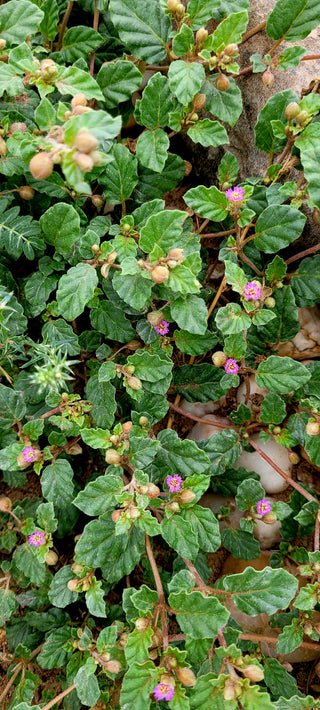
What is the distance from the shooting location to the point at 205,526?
1.74 m

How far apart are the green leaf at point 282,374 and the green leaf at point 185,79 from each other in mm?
915

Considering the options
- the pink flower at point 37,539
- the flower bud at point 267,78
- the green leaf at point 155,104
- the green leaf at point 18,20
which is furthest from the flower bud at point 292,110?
the pink flower at point 37,539

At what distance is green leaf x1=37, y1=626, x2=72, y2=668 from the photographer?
187 cm

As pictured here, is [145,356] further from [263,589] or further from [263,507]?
[263,589]

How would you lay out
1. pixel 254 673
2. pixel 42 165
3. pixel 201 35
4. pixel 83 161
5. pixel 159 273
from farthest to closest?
pixel 201 35 → pixel 159 273 → pixel 254 673 → pixel 42 165 → pixel 83 161

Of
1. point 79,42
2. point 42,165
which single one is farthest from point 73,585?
point 79,42

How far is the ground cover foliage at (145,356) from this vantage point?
166 cm

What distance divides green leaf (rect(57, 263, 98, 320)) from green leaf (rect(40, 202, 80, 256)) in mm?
167

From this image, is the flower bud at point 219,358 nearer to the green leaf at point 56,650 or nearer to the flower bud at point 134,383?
the flower bud at point 134,383

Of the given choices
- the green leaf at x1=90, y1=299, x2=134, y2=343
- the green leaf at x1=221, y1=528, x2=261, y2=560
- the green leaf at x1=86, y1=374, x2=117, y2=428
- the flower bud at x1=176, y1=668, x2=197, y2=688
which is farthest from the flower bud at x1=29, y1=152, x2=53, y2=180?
the green leaf at x1=221, y1=528, x2=261, y2=560

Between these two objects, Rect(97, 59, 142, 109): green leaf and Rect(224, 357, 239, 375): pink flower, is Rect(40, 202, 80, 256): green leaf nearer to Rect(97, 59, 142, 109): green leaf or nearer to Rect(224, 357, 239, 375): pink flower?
Rect(97, 59, 142, 109): green leaf

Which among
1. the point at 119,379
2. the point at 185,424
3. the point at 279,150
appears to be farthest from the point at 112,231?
the point at 185,424

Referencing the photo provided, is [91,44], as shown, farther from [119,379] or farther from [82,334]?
[119,379]

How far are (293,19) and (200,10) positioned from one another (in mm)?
331
